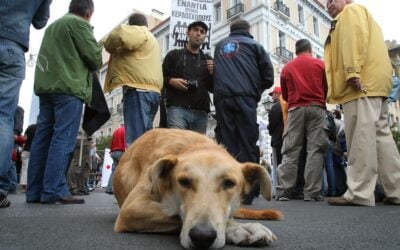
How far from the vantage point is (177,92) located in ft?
16.0

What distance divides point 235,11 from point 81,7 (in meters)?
26.7

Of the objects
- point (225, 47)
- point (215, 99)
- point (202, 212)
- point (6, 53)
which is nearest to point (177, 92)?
point (215, 99)

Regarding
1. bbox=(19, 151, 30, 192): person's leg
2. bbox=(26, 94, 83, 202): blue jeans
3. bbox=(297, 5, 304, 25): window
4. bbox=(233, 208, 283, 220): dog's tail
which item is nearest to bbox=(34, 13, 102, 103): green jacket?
bbox=(26, 94, 83, 202): blue jeans

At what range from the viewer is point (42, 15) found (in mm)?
4043

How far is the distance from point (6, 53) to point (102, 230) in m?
1.95

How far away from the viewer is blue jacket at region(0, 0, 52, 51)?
3471mm

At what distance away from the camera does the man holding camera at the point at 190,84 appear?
4.80 m

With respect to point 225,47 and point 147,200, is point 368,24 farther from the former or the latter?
point 147,200

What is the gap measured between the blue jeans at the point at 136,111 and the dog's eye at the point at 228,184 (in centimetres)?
255

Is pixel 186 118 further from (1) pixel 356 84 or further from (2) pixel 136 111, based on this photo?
(1) pixel 356 84

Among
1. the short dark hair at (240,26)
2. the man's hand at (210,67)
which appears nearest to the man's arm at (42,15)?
the man's hand at (210,67)

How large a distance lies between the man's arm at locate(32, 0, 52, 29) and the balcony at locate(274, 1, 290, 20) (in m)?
27.2

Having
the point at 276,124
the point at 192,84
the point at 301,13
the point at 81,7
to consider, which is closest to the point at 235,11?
the point at 301,13

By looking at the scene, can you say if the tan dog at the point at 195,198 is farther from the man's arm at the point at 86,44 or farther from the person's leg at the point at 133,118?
the man's arm at the point at 86,44
